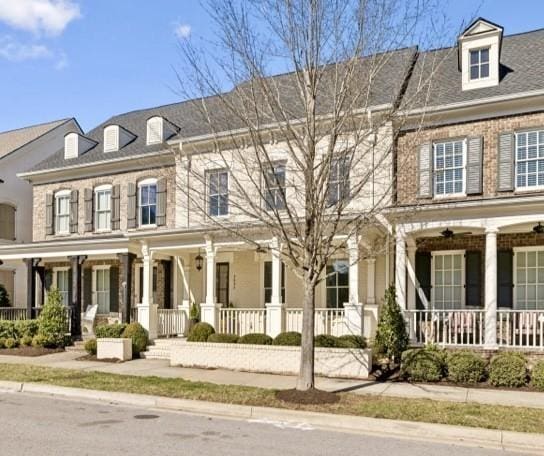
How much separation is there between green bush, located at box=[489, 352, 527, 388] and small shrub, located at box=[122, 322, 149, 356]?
965 cm

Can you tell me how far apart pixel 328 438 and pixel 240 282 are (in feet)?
37.2

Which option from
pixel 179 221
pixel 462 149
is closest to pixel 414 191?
pixel 462 149

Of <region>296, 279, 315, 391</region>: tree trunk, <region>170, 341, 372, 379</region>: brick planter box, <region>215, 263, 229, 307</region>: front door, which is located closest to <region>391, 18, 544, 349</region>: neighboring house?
<region>170, 341, 372, 379</region>: brick planter box

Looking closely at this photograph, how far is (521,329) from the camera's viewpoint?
42.8 feet

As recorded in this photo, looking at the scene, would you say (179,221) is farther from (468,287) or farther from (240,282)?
(468,287)

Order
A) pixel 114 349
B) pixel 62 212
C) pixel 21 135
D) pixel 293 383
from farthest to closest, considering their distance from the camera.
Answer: pixel 21 135 < pixel 62 212 < pixel 114 349 < pixel 293 383

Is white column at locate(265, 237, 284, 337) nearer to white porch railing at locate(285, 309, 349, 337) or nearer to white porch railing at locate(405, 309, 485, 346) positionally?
white porch railing at locate(285, 309, 349, 337)

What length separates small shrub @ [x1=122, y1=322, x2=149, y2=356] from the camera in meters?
16.7

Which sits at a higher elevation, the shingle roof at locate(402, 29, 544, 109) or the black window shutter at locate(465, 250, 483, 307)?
the shingle roof at locate(402, 29, 544, 109)

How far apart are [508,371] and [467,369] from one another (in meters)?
0.80

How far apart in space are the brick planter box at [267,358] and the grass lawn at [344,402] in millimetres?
2257

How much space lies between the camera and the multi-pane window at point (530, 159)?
46.9ft

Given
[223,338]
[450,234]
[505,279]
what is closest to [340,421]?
[223,338]

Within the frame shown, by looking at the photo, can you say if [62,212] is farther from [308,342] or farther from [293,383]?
[308,342]
